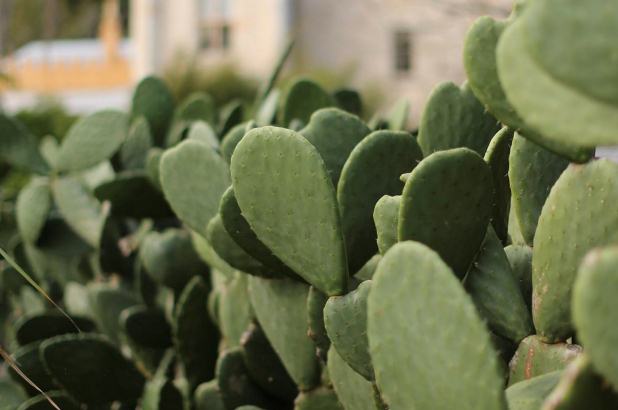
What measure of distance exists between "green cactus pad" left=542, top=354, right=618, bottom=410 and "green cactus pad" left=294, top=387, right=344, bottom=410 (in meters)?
0.70

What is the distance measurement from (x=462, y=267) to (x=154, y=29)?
20919mm

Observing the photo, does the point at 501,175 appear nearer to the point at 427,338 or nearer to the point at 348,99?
the point at 427,338

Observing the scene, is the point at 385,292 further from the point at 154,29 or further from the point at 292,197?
the point at 154,29

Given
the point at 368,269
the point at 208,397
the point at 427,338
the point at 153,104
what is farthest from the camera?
the point at 153,104

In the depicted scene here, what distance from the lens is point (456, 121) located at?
1.32m

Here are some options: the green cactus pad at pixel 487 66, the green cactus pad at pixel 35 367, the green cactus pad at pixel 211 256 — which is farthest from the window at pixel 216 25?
the green cactus pad at pixel 487 66

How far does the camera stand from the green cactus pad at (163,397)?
5.17ft

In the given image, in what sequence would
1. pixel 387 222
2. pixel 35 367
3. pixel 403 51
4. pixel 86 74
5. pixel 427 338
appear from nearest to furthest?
pixel 427 338
pixel 387 222
pixel 35 367
pixel 403 51
pixel 86 74

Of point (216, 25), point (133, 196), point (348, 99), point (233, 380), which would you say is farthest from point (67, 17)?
point (233, 380)

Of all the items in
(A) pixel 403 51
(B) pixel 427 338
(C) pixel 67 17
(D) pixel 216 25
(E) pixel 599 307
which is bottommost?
(C) pixel 67 17

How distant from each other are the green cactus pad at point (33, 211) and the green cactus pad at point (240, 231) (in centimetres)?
88

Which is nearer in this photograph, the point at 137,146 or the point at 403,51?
the point at 137,146

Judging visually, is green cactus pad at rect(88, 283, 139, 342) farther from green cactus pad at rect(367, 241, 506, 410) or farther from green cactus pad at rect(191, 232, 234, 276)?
green cactus pad at rect(367, 241, 506, 410)

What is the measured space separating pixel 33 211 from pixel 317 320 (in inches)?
39.7
